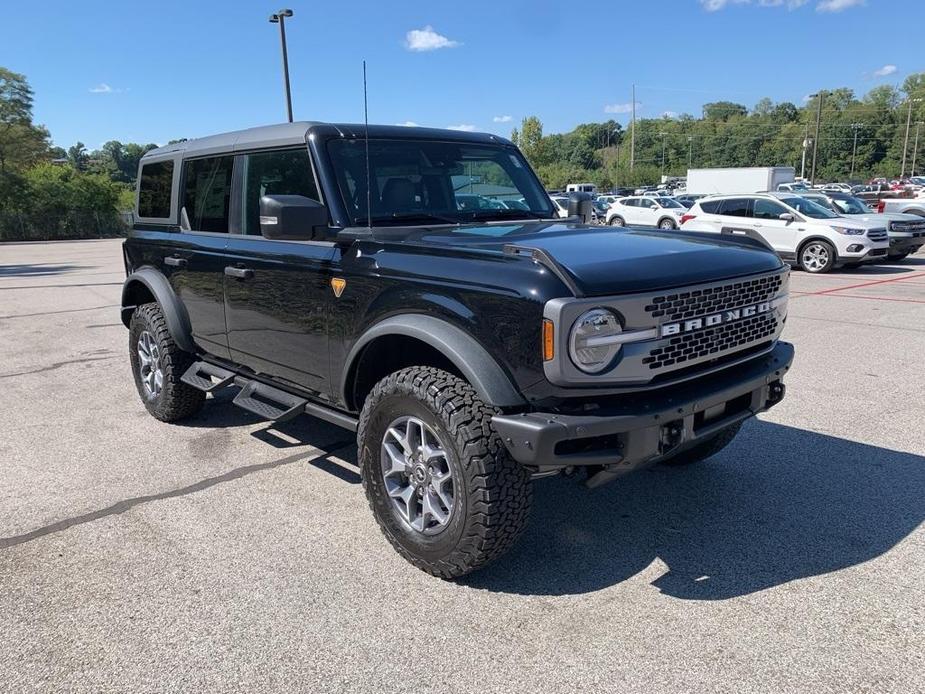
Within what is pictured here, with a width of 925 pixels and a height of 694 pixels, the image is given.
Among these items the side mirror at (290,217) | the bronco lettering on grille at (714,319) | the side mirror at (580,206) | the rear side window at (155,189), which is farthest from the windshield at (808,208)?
the side mirror at (290,217)

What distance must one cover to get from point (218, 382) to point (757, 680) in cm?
353

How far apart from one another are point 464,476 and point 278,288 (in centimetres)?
169

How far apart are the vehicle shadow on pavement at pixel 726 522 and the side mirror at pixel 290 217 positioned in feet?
5.94

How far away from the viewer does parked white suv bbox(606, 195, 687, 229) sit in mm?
25062

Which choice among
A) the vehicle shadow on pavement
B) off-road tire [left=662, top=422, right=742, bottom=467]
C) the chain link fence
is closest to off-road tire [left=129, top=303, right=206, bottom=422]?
the vehicle shadow on pavement

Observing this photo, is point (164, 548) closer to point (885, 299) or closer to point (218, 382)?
point (218, 382)

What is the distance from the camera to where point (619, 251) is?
Answer: 3.13 meters

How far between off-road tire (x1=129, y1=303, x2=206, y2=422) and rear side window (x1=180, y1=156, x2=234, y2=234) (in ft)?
2.61

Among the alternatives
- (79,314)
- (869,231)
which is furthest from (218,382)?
(869,231)

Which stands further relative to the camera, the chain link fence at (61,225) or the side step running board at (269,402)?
the chain link fence at (61,225)

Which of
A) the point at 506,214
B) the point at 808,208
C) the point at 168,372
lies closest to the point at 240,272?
the point at 168,372

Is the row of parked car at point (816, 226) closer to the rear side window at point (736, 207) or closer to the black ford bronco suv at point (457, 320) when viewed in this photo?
the rear side window at point (736, 207)

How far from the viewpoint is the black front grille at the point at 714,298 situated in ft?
9.39

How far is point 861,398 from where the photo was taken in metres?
5.82
